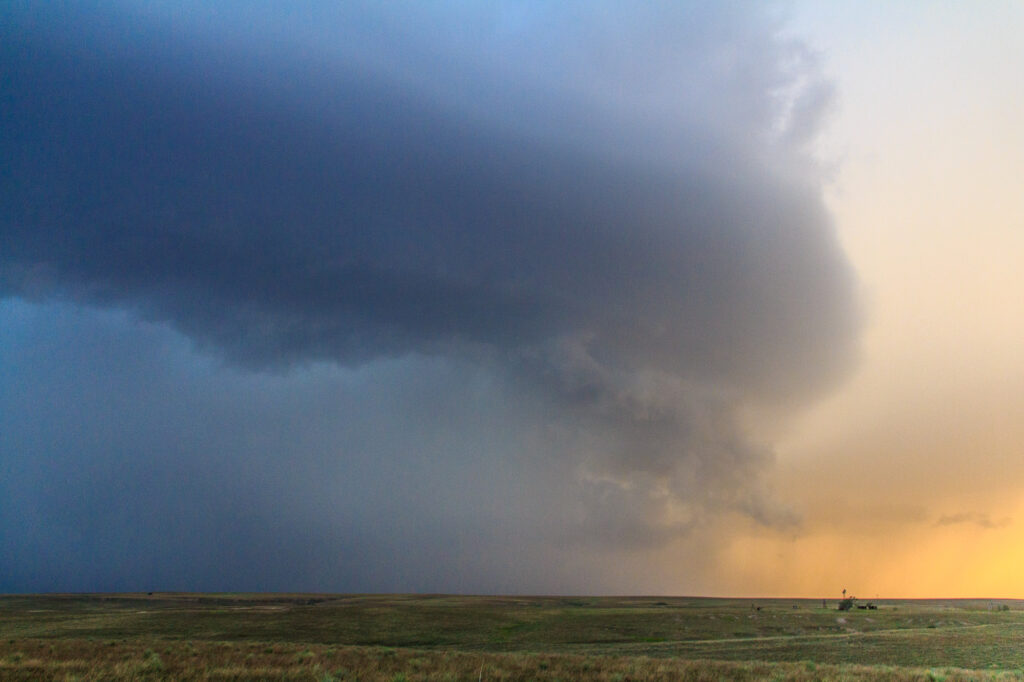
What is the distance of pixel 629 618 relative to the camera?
99.4 meters

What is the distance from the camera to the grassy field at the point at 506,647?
34969mm

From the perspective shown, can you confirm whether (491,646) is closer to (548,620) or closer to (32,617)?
(548,620)

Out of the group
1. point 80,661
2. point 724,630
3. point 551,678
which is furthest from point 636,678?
point 724,630

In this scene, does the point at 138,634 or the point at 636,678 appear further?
the point at 138,634

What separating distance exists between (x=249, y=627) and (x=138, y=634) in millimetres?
14426

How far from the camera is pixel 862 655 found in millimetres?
49375

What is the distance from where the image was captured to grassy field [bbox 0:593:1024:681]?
115ft

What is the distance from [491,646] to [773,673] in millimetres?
35478

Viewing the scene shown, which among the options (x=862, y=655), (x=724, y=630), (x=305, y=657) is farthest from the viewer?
(x=724, y=630)

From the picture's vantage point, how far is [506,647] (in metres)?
63.1

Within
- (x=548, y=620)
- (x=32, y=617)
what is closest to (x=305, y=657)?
(x=548, y=620)

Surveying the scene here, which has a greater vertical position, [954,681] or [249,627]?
[954,681]

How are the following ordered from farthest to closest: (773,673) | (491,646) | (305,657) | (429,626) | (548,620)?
(548,620) → (429,626) → (491,646) → (305,657) → (773,673)

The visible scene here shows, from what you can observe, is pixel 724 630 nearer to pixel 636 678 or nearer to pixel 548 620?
pixel 548 620
